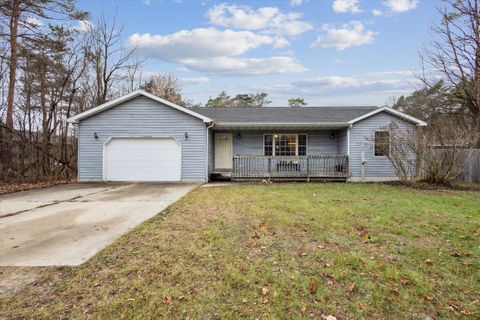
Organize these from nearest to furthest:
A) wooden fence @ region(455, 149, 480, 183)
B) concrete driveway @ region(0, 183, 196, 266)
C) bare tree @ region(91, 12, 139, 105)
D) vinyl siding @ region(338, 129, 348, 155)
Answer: concrete driveway @ region(0, 183, 196, 266) → wooden fence @ region(455, 149, 480, 183) → vinyl siding @ region(338, 129, 348, 155) → bare tree @ region(91, 12, 139, 105)

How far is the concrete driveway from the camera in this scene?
355 centimetres

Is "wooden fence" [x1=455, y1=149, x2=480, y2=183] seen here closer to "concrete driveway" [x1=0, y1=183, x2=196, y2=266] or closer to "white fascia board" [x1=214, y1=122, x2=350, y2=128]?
"white fascia board" [x1=214, y1=122, x2=350, y2=128]

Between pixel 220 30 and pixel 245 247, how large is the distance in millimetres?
16644

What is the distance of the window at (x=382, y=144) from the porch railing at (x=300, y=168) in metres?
1.57

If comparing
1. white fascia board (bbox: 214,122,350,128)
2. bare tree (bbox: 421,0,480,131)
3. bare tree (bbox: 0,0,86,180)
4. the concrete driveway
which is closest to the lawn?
the concrete driveway

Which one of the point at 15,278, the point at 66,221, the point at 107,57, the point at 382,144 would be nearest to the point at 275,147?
the point at 382,144

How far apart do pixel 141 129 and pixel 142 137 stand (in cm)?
36

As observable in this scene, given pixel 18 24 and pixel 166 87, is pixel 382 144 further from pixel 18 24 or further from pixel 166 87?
pixel 166 87

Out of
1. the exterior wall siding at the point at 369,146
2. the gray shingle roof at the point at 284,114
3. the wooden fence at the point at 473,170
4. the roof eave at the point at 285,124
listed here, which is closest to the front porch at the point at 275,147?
the exterior wall siding at the point at 369,146

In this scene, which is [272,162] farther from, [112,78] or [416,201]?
[112,78]

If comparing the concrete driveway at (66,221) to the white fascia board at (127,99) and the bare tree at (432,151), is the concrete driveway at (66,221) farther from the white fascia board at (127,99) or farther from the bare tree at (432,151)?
the bare tree at (432,151)

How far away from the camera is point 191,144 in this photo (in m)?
11.7

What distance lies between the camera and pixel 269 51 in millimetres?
18406

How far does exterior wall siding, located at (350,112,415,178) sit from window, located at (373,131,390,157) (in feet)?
A: 0.59
